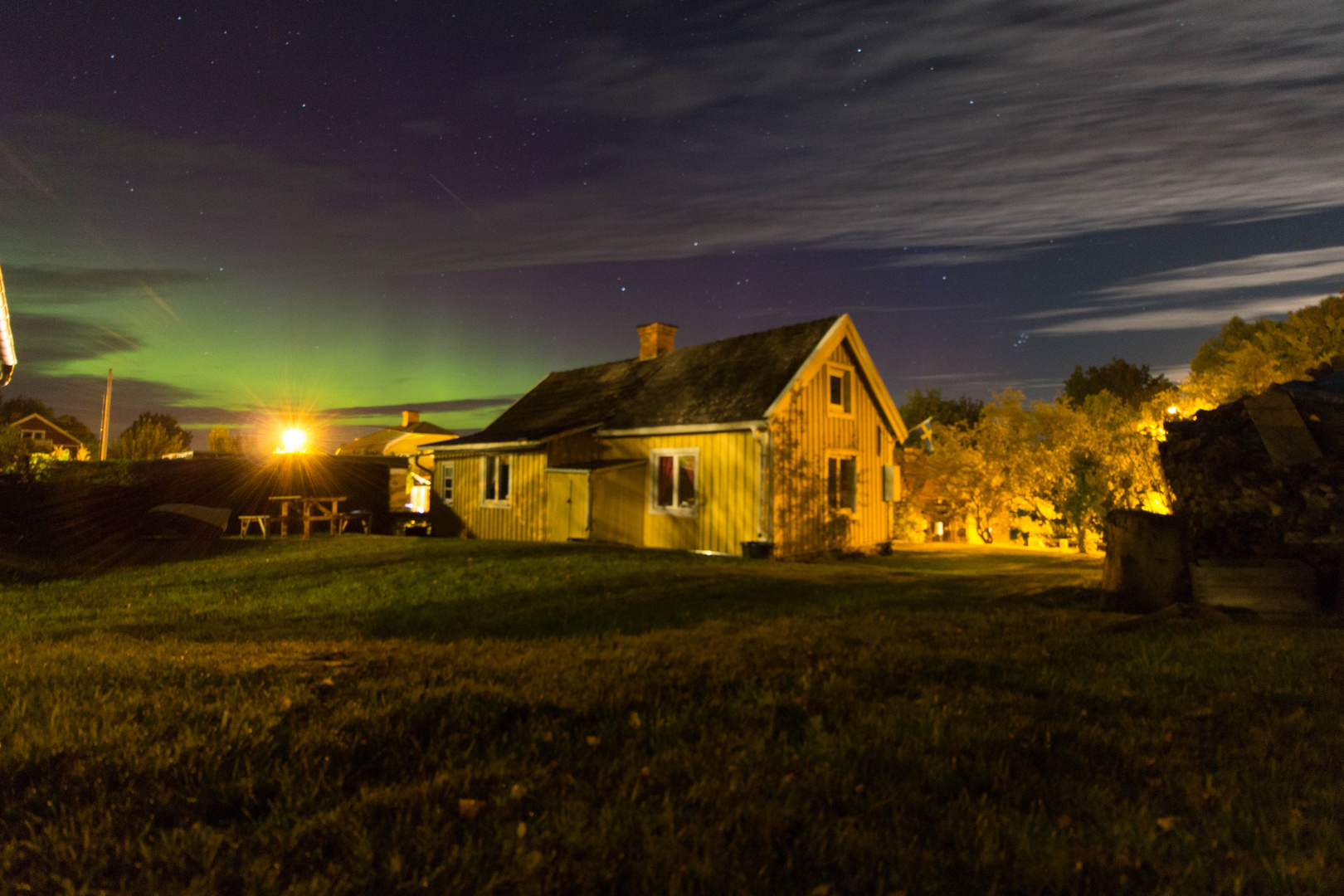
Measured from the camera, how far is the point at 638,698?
5.34 metres

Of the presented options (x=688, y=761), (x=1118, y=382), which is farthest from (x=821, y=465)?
(x=1118, y=382)

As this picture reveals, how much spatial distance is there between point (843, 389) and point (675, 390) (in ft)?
16.4

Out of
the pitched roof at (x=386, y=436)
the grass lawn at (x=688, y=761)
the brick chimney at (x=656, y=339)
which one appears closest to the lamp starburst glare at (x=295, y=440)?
the pitched roof at (x=386, y=436)

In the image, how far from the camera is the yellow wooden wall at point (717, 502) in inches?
773

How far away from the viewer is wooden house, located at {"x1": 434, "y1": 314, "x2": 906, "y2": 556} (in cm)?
1986

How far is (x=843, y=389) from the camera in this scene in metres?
22.4

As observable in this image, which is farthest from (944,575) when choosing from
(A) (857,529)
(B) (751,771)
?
(B) (751,771)

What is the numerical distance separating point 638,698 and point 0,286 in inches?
879

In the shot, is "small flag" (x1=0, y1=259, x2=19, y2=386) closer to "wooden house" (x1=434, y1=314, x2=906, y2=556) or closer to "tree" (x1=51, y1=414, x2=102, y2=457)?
"wooden house" (x1=434, y1=314, x2=906, y2=556)

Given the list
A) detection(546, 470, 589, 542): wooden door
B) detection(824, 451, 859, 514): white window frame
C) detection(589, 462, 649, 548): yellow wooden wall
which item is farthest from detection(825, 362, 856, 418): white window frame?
detection(546, 470, 589, 542): wooden door

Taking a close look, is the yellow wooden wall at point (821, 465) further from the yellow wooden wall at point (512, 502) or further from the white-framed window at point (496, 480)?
the white-framed window at point (496, 480)

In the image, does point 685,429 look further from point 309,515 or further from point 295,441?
point 295,441

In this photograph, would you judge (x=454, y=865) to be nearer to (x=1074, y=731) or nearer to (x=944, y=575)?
(x=1074, y=731)

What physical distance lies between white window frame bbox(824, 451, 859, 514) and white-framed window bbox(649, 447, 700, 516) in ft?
12.0
